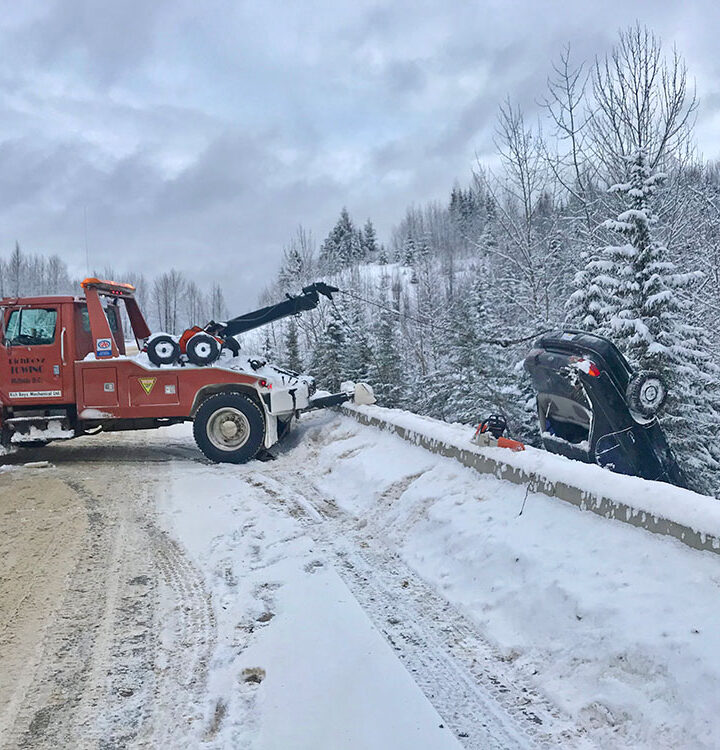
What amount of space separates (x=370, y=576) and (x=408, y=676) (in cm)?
137

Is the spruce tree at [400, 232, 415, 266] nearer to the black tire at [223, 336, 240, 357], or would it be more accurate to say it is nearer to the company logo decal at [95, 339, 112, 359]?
the black tire at [223, 336, 240, 357]

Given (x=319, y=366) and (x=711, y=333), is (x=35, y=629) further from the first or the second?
(x=319, y=366)

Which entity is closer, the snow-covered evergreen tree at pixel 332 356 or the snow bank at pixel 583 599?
the snow bank at pixel 583 599

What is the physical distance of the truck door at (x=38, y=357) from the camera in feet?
30.7

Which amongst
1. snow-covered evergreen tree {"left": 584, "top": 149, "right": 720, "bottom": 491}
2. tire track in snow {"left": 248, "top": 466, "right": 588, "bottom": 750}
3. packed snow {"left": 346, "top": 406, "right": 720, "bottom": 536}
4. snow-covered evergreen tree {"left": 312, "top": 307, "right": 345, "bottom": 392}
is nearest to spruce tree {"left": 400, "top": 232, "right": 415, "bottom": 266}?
snow-covered evergreen tree {"left": 312, "top": 307, "right": 345, "bottom": 392}

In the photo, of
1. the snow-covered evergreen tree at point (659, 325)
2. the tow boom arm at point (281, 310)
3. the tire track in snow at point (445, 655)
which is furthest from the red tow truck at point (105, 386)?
the snow-covered evergreen tree at point (659, 325)

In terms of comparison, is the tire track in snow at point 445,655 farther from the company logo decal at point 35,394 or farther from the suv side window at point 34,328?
the suv side window at point 34,328

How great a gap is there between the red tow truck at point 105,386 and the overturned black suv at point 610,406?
4.67 m

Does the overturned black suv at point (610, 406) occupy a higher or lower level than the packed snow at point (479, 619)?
higher

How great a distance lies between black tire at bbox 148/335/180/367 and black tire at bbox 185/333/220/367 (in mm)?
232

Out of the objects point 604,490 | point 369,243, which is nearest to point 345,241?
point 369,243

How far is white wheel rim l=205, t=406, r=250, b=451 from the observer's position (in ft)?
30.6

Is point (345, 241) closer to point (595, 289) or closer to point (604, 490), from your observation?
point (595, 289)

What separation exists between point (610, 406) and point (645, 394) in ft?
1.13
